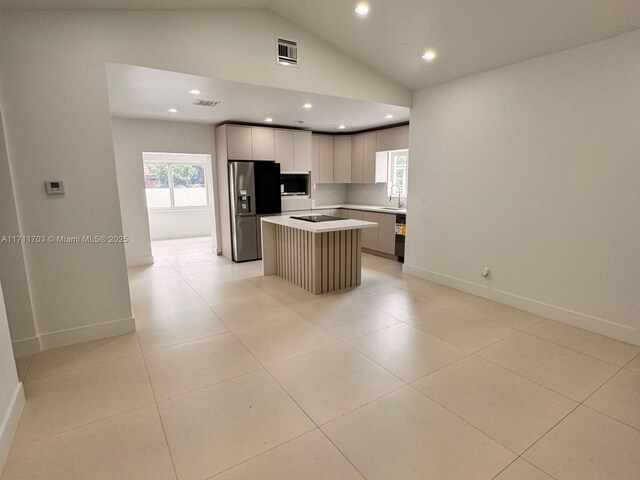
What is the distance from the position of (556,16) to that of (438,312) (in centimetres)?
288

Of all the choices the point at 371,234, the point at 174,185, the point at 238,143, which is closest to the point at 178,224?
the point at 174,185

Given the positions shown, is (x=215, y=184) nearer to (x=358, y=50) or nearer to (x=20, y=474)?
(x=358, y=50)

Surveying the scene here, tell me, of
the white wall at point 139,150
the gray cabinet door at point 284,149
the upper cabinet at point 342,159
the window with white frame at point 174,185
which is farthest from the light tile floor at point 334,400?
the window with white frame at point 174,185

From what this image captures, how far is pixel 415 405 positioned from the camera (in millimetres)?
2141

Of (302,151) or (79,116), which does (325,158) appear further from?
(79,116)

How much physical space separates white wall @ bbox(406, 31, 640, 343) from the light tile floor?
45 centimetres

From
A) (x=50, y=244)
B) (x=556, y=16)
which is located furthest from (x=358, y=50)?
(x=50, y=244)

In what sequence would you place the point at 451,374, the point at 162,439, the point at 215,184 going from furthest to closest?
the point at 215,184 → the point at 451,374 → the point at 162,439

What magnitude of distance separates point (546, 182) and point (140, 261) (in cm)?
608

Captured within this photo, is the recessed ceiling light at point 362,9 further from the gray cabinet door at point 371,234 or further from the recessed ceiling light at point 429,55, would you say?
the gray cabinet door at point 371,234

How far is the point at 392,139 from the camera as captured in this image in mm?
6262

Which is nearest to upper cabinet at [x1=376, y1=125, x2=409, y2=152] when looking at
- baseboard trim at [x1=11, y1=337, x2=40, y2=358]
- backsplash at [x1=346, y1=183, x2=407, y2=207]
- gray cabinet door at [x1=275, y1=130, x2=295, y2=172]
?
backsplash at [x1=346, y1=183, x2=407, y2=207]

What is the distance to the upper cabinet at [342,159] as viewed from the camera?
7.29 metres

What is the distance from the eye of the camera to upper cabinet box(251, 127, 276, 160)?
5.94m
